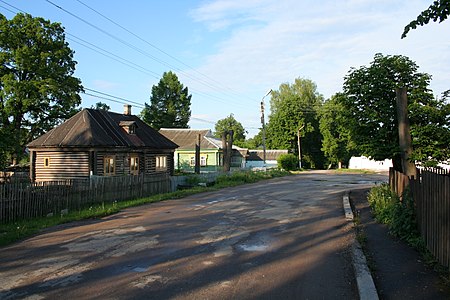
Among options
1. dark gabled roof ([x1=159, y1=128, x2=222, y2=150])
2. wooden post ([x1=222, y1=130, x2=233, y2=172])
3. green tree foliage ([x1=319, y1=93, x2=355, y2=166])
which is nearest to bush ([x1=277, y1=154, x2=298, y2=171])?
→ dark gabled roof ([x1=159, y1=128, x2=222, y2=150])

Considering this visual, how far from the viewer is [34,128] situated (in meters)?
36.3

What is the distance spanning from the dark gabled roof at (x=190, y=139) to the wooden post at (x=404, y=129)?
120ft

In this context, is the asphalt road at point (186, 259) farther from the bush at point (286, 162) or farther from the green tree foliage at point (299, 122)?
the green tree foliage at point (299, 122)

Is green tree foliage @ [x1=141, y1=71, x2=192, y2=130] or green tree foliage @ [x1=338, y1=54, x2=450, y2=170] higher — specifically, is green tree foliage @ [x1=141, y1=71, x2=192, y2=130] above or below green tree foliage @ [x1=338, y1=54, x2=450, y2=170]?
above

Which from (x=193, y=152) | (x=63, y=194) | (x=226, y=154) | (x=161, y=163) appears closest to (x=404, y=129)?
(x=63, y=194)

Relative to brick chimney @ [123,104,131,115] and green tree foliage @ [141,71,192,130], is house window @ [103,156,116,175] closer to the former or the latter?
brick chimney @ [123,104,131,115]

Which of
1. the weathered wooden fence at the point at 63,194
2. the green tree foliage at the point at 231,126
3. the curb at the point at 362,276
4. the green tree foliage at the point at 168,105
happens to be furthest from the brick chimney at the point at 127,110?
the green tree foliage at the point at 231,126

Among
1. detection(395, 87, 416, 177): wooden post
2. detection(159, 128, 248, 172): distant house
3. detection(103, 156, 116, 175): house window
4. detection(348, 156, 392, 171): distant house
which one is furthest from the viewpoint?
detection(348, 156, 392, 171): distant house

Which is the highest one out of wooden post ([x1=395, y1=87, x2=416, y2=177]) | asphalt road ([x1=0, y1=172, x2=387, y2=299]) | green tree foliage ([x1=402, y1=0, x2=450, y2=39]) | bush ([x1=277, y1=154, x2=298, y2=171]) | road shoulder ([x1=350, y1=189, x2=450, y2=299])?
green tree foliage ([x1=402, y1=0, x2=450, y2=39])

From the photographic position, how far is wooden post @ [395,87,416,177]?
11469 mm

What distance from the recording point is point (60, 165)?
84.1 feet

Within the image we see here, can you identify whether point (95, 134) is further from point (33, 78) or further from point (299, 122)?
point (299, 122)

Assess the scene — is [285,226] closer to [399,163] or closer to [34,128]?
[399,163]

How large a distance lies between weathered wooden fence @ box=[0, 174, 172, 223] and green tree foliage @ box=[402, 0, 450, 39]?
11.9 m
